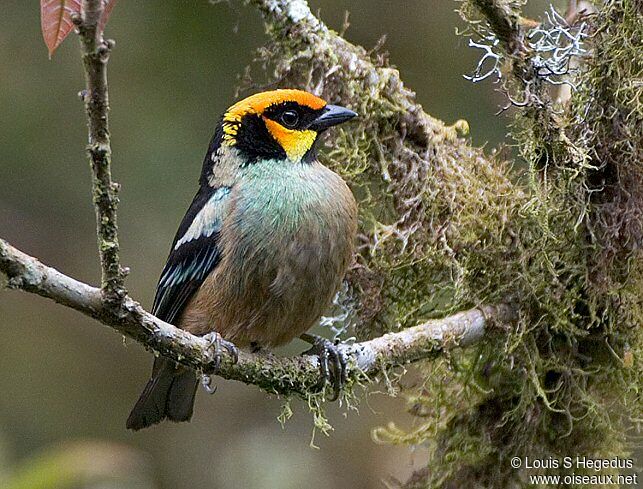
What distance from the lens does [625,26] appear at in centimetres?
333

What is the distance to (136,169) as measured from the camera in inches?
253

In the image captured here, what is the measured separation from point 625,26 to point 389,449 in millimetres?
3397

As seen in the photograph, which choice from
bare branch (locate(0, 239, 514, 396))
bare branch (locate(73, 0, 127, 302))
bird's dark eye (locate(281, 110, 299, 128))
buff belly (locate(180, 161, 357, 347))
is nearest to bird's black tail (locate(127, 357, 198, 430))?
buff belly (locate(180, 161, 357, 347))

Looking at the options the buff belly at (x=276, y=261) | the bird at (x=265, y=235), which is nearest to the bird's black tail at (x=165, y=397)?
the bird at (x=265, y=235)

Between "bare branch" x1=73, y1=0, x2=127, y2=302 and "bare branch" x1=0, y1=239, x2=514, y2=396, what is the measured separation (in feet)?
0.30

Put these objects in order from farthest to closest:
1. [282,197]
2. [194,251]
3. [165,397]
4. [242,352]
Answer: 1. [165,397]
2. [194,251]
3. [282,197]
4. [242,352]

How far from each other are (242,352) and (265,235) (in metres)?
0.45

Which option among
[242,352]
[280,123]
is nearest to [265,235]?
[242,352]

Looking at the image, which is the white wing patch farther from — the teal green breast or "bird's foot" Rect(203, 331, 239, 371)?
"bird's foot" Rect(203, 331, 239, 371)

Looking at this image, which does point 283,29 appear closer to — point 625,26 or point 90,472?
point 625,26

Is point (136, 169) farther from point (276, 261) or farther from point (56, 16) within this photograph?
point (56, 16)

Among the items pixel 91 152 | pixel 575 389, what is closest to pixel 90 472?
pixel 91 152

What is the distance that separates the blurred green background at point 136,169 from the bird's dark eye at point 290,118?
2.48m

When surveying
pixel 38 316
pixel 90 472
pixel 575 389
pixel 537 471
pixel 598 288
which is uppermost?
pixel 38 316
